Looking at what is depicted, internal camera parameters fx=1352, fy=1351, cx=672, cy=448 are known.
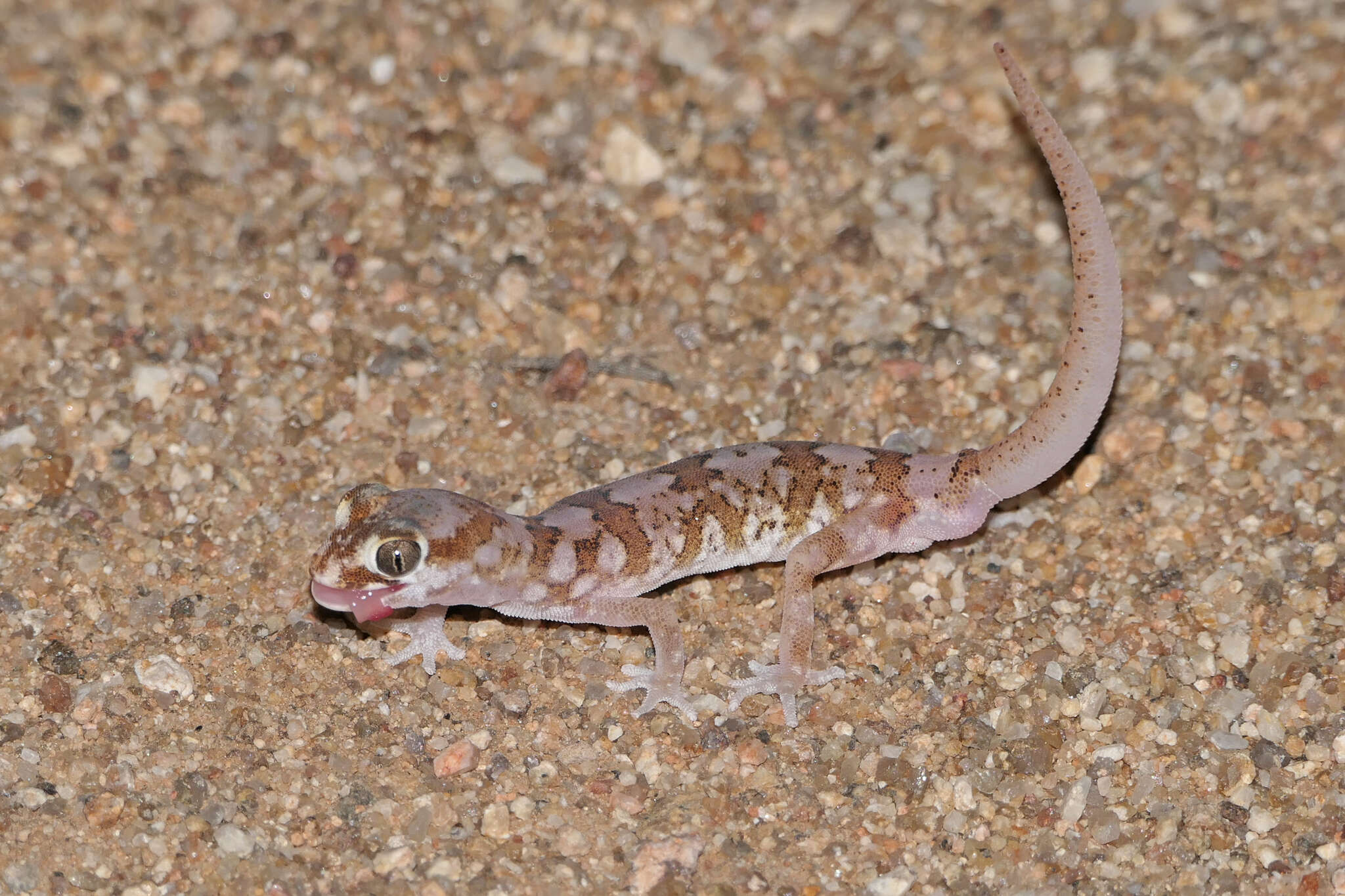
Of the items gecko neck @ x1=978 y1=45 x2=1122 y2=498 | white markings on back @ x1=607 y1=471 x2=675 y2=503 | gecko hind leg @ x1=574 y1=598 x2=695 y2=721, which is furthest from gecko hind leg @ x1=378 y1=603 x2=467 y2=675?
gecko neck @ x1=978 y1=45 x2=1122 y2=498

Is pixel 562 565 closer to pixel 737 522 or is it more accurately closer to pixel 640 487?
pixel 640 487

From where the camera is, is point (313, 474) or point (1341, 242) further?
point (1341, 242)

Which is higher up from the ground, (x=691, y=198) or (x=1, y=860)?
(x=691, y=198)

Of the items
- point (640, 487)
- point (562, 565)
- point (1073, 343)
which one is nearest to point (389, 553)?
point (562, 565)

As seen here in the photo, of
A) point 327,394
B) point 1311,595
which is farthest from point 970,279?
point 327,394

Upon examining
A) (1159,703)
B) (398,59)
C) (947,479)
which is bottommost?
(1159,703)

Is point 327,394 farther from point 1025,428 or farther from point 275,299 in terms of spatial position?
point 1025,428

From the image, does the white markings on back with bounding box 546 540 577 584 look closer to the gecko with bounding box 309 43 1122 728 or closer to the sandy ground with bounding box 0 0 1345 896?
the gecko with bounding box 309 43 1122 728

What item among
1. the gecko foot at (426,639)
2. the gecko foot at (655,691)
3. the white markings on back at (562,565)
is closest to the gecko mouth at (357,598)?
the gecko foot at (426,639)
